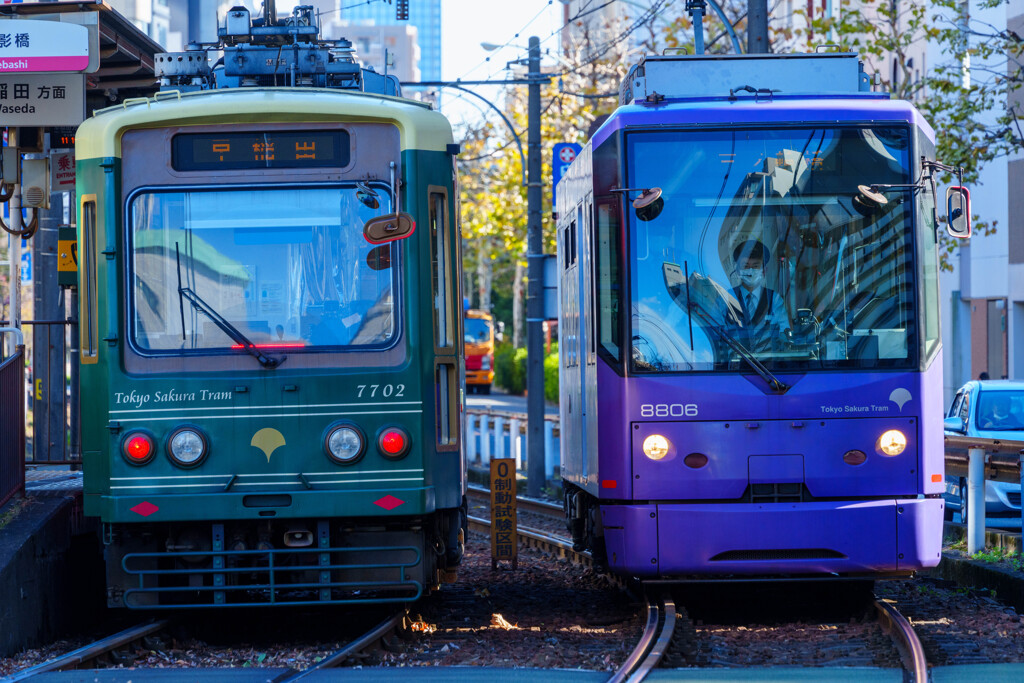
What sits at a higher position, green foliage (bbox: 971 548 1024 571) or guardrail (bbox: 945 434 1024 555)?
guardrail (bbox: 945 434 1024 555)

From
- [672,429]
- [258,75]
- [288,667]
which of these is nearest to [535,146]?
[258,75]

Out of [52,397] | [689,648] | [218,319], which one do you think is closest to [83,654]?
[218,319]

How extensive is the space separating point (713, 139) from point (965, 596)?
398cm

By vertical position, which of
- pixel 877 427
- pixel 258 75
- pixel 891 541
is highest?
pixel 258 75

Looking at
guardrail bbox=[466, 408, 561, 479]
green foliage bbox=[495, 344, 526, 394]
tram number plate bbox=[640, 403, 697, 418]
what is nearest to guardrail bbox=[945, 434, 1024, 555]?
tram number plate bbox=[640, 403, 697, 418]

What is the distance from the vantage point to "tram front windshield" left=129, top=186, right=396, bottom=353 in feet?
27.3

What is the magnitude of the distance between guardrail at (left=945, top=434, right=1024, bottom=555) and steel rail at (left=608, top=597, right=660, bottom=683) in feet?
10.5

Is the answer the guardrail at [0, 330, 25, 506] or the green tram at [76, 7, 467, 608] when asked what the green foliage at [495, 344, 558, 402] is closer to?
the guardrail at [0, 330, 25, 506]

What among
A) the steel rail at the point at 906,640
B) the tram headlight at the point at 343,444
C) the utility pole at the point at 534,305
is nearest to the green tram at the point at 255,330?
the tram headlight at the point at 343,444

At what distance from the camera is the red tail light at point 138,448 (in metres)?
8.22

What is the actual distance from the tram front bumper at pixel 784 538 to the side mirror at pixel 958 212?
1.66 meters

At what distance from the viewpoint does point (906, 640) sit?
813 cm

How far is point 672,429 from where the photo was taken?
877cm

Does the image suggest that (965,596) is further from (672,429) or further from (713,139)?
(713,139)
